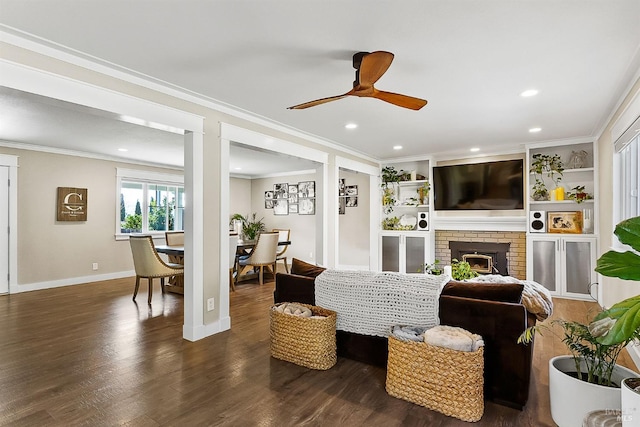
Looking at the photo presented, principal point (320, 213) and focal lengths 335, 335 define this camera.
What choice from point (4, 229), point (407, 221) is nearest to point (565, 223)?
point (407, 221)

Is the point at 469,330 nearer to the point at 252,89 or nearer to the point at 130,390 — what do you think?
the point at 130,390

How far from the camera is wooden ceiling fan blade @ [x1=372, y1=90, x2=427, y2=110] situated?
242 centimetres

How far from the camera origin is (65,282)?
5.77 m

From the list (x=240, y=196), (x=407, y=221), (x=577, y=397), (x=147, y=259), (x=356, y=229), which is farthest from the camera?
(x=240, y=196)

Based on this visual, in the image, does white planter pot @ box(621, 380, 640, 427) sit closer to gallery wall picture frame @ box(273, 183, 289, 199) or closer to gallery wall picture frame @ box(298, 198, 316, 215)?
gallery wall picture frame @ box(298, 198, 316, 215)

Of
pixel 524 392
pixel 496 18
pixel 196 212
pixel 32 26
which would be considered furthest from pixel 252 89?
pixel 524 392

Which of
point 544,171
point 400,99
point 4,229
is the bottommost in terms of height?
point 4,229

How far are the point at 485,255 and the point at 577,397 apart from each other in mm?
4302

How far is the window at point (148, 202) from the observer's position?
6688mm

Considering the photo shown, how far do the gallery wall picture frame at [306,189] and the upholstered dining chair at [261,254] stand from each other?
7.88 feet

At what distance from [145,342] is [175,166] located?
4.99 metres

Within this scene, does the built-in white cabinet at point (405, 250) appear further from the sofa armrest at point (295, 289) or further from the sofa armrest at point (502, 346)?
the sofa armrest at point (502, 346)

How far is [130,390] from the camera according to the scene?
2318 mm

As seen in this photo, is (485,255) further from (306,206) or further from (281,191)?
(281,191)
